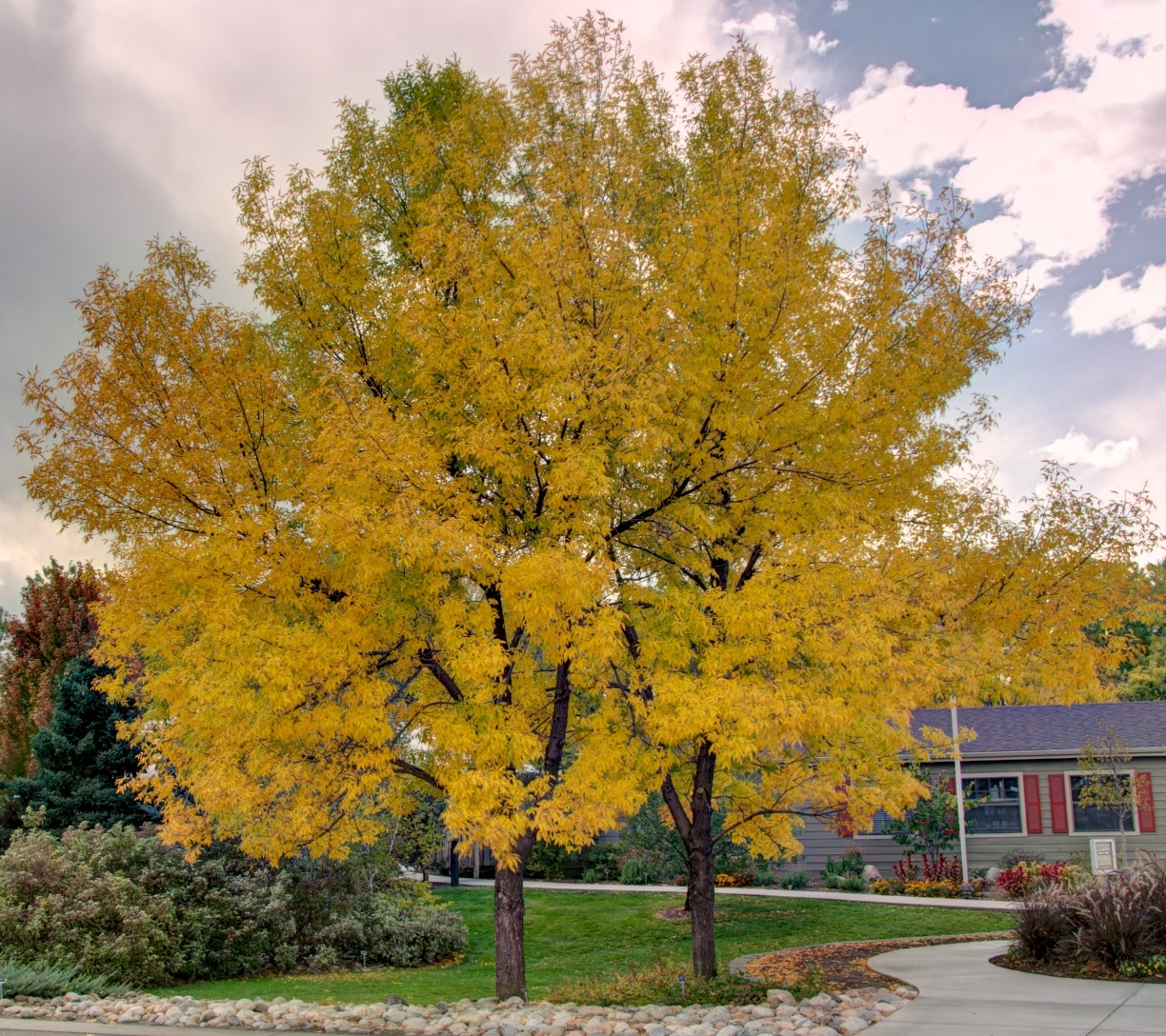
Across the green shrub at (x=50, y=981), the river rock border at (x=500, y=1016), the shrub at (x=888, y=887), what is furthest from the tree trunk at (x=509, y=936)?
the shrub at (x=888, y=887)

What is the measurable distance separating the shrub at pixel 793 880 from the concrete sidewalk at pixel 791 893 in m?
0.38

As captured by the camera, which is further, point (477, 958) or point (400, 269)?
point (477, 958)

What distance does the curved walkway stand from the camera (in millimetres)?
7898

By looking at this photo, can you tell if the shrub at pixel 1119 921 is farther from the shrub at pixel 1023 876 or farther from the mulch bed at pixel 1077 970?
the shrub at pixel 1023 876

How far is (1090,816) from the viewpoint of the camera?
22.8 metres

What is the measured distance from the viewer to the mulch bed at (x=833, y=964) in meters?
11.2

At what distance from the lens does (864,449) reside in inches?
404

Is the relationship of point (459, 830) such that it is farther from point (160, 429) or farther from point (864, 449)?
point (864, 449)

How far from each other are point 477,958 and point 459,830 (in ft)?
34.3

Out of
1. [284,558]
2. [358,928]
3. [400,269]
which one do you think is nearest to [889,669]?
[284,558]

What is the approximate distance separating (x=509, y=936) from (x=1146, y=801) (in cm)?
1743

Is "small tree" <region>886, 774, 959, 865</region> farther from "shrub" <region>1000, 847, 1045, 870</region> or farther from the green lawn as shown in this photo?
the green lawn

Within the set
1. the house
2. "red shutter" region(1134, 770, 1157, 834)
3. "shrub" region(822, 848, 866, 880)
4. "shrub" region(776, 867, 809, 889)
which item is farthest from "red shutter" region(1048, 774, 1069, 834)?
"shrub" region(776, 867, 809, 889)

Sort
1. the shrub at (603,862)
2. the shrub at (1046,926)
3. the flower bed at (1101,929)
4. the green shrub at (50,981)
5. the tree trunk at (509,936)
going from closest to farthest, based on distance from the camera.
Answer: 1. the flower bed at (1101,929)
2. the tree trunk at (509,936)
3. the shrub at (1046,926)
4. the green shrub at (50,981)
5. the shrub at (603,862)
